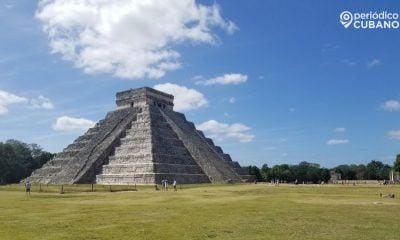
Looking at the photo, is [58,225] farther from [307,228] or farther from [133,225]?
[307,228]

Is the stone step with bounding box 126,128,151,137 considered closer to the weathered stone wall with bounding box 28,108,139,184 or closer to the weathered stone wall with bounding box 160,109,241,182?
the weathered stone wall with bounding box 28,108,139,184

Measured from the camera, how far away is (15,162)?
2889 inches

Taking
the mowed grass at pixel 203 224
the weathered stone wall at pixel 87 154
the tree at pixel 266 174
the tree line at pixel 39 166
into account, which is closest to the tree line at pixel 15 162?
the tree line at pixel 39 166

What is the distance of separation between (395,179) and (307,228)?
78.7 m

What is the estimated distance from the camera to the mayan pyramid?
5272cm

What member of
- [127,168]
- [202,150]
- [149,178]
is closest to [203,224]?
[149,178]

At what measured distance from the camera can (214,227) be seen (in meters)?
13.7

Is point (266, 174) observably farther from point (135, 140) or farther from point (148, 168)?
point (148, 168)

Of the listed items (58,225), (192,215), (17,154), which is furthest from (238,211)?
(17,154)

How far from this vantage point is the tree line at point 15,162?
71.8 metres

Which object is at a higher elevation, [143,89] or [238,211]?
[143,89]

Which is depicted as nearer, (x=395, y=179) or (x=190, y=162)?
(x=190, y=162)

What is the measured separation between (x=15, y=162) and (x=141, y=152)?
30411 millimetres

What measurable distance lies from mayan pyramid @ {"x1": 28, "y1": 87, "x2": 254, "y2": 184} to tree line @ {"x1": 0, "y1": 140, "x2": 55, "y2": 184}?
40.5 ft
